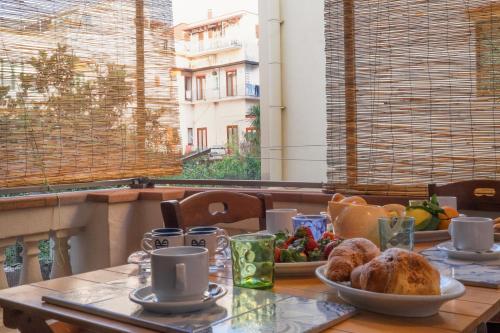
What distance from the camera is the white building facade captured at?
14.0 feet

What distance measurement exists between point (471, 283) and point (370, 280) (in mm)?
248

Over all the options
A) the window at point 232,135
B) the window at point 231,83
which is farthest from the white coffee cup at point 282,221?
the window at point 231,83

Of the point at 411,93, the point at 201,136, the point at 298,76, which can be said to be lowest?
the point at 201,136

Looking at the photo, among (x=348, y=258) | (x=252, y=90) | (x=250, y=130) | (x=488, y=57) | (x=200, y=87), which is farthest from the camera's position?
(x=252, y=90)

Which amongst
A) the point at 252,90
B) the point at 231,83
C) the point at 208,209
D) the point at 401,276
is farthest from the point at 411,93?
the point at 252,90

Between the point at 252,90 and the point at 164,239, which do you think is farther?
the point at 252,90

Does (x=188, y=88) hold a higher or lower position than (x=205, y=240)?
higher

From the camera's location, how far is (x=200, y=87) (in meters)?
4.57

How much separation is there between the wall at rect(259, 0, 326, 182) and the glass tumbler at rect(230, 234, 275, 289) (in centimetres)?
362

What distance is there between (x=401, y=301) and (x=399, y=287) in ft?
0.10

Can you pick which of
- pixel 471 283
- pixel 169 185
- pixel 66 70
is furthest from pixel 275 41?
pixel 471 283

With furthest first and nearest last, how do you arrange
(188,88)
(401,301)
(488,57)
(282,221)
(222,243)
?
1. (188,88)
2. (488,57)
3. (282,221)
4. (222,243)
5. (401,301)

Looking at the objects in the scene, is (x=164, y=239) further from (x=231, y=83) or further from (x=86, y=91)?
(x=231, y=83)

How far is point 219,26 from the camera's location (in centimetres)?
493
